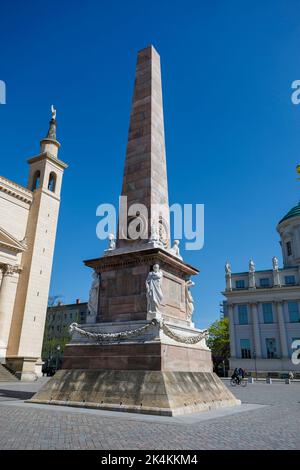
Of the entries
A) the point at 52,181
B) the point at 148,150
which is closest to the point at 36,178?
the point at 52,181

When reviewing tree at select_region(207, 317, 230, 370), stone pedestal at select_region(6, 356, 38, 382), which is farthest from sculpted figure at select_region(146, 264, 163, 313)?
tree at select_region(207, 317, 230, 370)

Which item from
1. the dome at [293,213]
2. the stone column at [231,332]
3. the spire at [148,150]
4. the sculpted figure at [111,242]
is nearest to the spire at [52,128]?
the spire at [148,150]

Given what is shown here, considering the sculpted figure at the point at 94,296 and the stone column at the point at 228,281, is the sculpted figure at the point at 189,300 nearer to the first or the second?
the sculpted figure at the point at 94,296

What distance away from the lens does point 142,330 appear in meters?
10.1

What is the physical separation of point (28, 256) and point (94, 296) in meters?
23.8

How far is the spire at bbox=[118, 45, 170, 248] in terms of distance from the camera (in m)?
13.1

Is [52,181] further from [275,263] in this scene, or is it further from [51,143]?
[275,263]

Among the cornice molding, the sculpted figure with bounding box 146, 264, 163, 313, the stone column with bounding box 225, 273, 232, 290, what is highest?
the cornice molding

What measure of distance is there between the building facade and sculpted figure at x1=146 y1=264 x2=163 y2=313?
44.5m

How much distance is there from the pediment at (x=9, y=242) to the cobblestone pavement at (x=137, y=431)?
81.6 ft

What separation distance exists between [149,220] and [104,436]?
7.72 metres

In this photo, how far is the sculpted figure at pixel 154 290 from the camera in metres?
10.4

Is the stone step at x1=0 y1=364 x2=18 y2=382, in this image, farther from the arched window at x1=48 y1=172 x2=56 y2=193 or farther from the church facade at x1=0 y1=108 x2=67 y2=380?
the arched window at x1=48 y1=172 x2=56 y2=193
